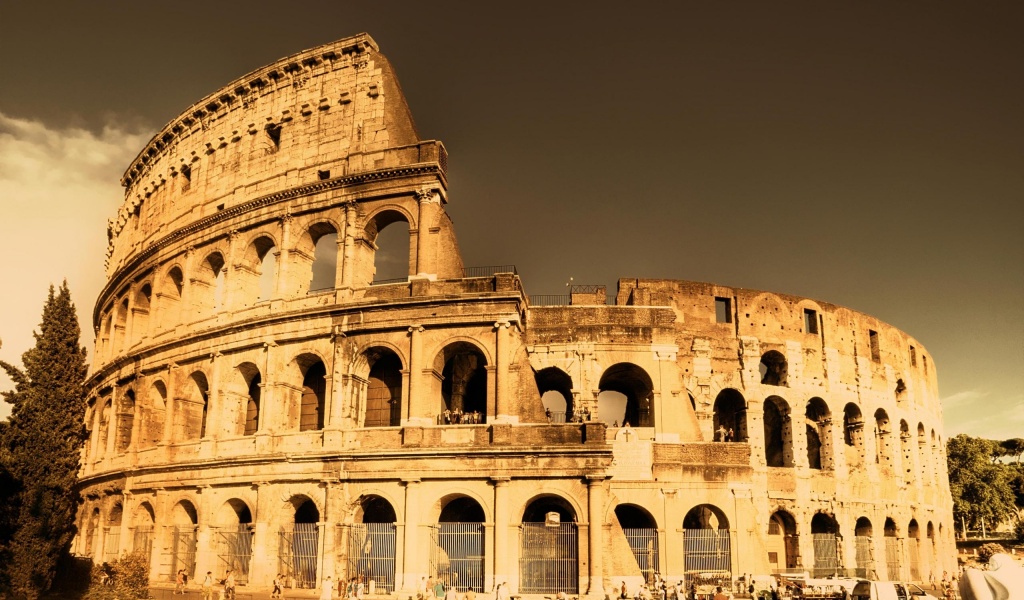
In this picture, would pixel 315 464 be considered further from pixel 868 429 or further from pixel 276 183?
pixel 868 429

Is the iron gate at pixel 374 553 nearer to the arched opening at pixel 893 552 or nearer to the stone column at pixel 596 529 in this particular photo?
the stone column at pixel 596 529

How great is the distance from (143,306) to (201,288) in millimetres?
4513

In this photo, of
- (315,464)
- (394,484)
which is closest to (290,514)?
(315,464)

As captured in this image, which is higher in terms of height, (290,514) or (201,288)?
(201,288)

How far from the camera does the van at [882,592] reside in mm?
18906

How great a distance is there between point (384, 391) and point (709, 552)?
10.1 m

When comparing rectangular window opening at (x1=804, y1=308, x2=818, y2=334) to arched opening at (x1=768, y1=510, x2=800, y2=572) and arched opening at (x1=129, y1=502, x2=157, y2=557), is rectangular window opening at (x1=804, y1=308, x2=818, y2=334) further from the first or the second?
arched opening at (x1=129, y1=502, x2=157, y2=557)

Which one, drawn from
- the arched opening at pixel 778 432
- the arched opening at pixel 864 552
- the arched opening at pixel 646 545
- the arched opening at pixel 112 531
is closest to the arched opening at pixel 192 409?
the arched opening at pixel 112 531

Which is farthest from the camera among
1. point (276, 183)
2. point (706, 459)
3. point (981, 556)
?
point (276, 183)

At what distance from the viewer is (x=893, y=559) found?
96.1 ft

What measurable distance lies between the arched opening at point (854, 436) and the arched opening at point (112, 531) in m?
25.5

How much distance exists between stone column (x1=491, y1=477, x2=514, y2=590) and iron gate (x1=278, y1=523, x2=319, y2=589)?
15.4 feet

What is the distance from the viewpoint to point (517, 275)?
2122cm

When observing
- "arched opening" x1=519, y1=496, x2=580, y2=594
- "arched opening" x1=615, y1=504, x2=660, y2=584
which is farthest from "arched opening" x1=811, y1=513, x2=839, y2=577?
"arched opening" x1=519, y1=496, x2=580, y2=594
